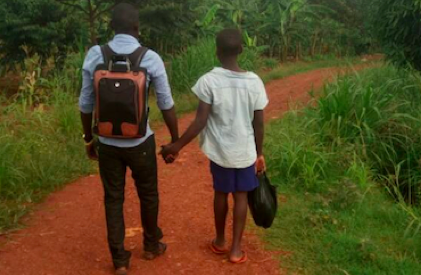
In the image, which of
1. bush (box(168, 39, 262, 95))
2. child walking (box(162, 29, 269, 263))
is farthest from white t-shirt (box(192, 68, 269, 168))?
bush (box(168, 39, 262, 95))

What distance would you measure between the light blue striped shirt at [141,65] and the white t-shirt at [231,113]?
0.23 m

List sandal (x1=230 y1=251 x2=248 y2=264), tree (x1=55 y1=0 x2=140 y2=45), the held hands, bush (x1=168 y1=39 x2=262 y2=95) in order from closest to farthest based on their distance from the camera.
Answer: the held hands → sandal (x1=230 y1=251 x2=248 y2=264) → bush (x1=168 y1=39 x2=262 y2=95) → tree (x1=55 y1=0 x2=140 y2=45)

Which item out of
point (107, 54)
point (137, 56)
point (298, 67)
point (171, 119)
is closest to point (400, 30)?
point (171, 119)

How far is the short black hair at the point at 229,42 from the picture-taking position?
2984mm

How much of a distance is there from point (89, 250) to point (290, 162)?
2315 mm

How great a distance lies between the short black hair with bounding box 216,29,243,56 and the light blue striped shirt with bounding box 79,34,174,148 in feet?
1.33

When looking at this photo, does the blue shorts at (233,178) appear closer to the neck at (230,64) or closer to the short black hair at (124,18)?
the neck at (230,64)

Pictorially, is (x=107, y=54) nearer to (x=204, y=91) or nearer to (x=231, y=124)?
(x=204, y=91)

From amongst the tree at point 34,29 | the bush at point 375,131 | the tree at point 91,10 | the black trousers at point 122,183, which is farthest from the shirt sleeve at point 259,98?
the tree at point 34,29

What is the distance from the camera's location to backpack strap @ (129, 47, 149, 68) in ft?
9.29

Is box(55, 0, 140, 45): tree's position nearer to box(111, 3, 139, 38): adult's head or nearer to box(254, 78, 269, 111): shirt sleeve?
box(111, 3, 139, 38): adult's head

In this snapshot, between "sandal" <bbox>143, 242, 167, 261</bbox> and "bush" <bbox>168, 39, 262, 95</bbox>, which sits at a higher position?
"bush" <bbox>168, 39, 262, 95</bbox>

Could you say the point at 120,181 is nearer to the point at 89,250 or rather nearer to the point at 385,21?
the point at 89,250

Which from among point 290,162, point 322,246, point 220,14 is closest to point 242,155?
point 322,246
